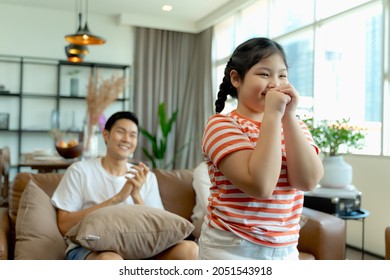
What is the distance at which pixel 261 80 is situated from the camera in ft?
2.32

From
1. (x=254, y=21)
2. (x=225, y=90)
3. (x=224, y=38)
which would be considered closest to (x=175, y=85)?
(x=224, y=38)

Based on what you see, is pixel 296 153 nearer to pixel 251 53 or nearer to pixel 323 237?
pixel 251 53

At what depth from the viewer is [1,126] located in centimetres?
500

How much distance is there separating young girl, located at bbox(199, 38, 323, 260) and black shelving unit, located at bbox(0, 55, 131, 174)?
15.6 feet

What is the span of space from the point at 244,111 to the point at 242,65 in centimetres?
8

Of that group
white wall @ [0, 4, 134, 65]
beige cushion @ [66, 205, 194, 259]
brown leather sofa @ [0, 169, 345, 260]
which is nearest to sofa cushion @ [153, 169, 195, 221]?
brown leather sofa @ [0, 169, 345, 260]

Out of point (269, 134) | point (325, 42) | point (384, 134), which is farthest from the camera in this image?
point (325, 42)

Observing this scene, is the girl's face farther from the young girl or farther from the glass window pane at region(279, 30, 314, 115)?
the glass window pane at region(279, 30, 314, 115)

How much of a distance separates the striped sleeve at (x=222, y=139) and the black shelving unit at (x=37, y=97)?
15.6ft

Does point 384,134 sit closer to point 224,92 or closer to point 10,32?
point 224,92

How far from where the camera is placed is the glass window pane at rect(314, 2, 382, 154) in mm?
3178

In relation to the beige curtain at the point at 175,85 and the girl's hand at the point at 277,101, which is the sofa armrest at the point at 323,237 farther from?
the beige curtain at the point at 175,85

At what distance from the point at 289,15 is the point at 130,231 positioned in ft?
11.1
